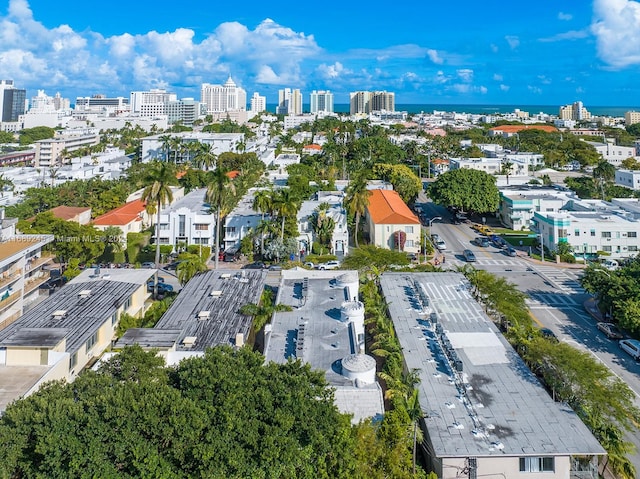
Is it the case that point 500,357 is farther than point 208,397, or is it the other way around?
point 500,357

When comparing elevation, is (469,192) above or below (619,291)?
above

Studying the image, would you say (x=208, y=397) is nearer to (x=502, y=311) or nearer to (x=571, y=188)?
(x=502, y=311)

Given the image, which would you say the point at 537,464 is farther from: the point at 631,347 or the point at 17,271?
the point at 17,271

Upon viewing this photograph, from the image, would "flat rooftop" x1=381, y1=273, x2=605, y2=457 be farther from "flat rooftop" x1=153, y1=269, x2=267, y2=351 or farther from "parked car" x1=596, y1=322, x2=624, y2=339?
"parked car" x1=596, y1=322, x2=624, y2=339

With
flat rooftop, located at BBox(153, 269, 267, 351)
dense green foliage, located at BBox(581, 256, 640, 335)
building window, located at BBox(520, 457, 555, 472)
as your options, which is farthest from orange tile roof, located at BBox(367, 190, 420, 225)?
building window, located at BBox(520, 457, 555, 472)

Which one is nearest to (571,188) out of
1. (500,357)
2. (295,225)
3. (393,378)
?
(295,225)

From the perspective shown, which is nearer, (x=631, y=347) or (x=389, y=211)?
(x=631, y=347)

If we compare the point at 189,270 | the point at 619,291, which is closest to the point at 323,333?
the point at 189,270
